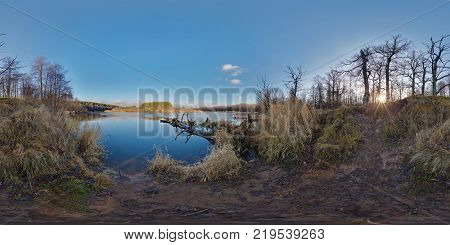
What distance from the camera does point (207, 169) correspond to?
32.2 feet

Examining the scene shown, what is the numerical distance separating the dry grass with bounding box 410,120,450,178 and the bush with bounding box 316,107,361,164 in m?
1.74

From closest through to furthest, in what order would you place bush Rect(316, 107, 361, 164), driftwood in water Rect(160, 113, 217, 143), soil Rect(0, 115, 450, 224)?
1. soil Rect(0, 115, 450, 224)
2. bush Rect(316, 107, 361, 164)
3. driftwood in water Rect(160, 113, 217, 143)

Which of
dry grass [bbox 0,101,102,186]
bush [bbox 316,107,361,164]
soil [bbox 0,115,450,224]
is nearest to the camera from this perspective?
soil [bbox 0,115,450,224]

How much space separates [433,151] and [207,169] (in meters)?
5.85

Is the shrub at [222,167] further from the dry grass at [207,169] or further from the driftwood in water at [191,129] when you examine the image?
the driftwood in water at [191,129]

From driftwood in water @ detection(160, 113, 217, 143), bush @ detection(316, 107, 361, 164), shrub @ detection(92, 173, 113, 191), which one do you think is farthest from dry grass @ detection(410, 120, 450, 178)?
driftwood in water @ detection(160, 113, 217, 143)

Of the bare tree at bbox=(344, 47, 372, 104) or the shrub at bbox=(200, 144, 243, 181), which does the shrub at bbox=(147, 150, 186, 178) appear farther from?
the bare tree at bbox=(344, 47, 372, 104)

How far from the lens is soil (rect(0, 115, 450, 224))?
6270mm

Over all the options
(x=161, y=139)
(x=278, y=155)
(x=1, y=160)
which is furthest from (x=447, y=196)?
(x=161, y=139)

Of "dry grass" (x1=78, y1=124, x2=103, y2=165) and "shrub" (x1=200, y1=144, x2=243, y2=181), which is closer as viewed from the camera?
"shrub" (x1=200, y1=144, x2=243, y2=181)

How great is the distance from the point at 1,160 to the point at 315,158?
8348 mm

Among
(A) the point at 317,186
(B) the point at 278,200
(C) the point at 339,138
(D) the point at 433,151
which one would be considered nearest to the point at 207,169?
Result: (B) the point at 278,200

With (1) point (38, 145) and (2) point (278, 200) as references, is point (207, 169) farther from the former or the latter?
(1) point (38, 145)

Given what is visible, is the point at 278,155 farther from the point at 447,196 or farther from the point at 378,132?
the point at 447,196
